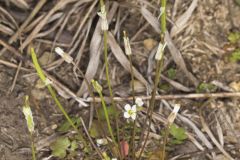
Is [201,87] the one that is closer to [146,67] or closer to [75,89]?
[146,67]

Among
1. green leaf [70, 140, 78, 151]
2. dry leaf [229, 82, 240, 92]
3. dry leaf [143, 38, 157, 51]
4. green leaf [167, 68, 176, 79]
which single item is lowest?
green leaf [70, 140, 78, 151]

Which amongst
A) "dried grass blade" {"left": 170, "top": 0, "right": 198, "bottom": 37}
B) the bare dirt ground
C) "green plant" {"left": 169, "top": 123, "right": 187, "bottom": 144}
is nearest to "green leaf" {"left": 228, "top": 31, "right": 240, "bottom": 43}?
the bare dirt ground

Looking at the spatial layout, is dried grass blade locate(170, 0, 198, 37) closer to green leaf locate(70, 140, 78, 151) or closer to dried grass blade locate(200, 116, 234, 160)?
dried grass blade locate(200, 116, 234, 160)

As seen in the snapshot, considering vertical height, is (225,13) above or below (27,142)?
above

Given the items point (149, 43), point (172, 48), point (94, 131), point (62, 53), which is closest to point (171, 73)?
point (172, 48)

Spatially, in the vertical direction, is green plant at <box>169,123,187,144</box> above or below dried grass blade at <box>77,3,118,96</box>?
below

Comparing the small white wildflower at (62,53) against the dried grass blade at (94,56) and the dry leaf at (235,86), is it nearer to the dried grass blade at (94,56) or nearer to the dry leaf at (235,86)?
the dried grass blade at (94,56)

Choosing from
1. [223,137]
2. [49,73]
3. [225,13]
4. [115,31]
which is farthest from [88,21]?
[223,137]
